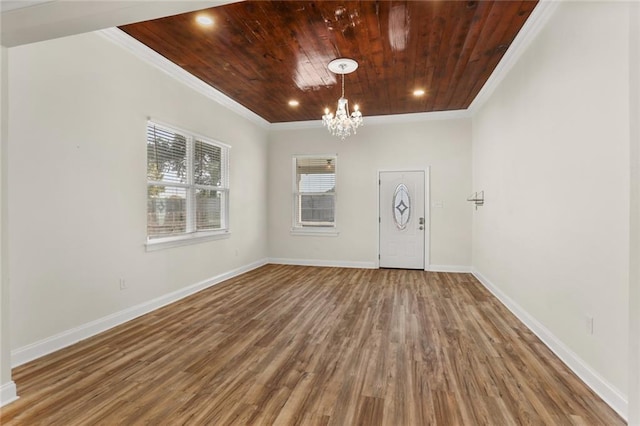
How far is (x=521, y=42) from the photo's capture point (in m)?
3.39

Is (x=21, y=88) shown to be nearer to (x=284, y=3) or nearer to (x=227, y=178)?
(x=284, y=3)

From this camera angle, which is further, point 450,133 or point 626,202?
point 450,133

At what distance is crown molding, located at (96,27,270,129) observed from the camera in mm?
3307

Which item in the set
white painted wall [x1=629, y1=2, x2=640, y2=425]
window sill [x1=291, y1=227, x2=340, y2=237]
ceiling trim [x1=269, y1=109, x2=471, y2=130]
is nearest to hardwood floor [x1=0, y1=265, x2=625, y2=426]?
white painted wall [x1=629, y1=2, x2=640, y2=425]

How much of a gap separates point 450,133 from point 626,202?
4628 millimetres

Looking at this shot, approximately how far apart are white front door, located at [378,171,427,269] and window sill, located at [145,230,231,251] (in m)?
3.14

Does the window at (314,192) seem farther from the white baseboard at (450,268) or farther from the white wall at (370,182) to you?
the white baseboard at (450,268)

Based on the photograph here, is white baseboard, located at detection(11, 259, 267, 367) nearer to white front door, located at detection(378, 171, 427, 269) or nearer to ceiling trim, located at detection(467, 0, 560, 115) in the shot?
white front door, located at detection(378, 171, 427, 269)

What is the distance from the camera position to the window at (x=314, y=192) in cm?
689

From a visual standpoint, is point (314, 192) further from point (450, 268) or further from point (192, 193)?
point (450, 268)

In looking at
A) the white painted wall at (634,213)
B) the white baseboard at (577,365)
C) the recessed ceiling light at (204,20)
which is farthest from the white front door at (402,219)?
the white painted wall at (634,213)

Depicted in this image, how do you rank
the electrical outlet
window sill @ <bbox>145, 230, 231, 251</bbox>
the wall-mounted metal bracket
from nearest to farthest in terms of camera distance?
the electrical outlet < window sill @ <bbox>145, 230, 231, 251</bbox> < the wall-mounted metal bracket

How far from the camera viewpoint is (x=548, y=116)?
9.64ft

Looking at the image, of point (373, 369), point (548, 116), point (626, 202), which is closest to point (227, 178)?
point (373, 369)
